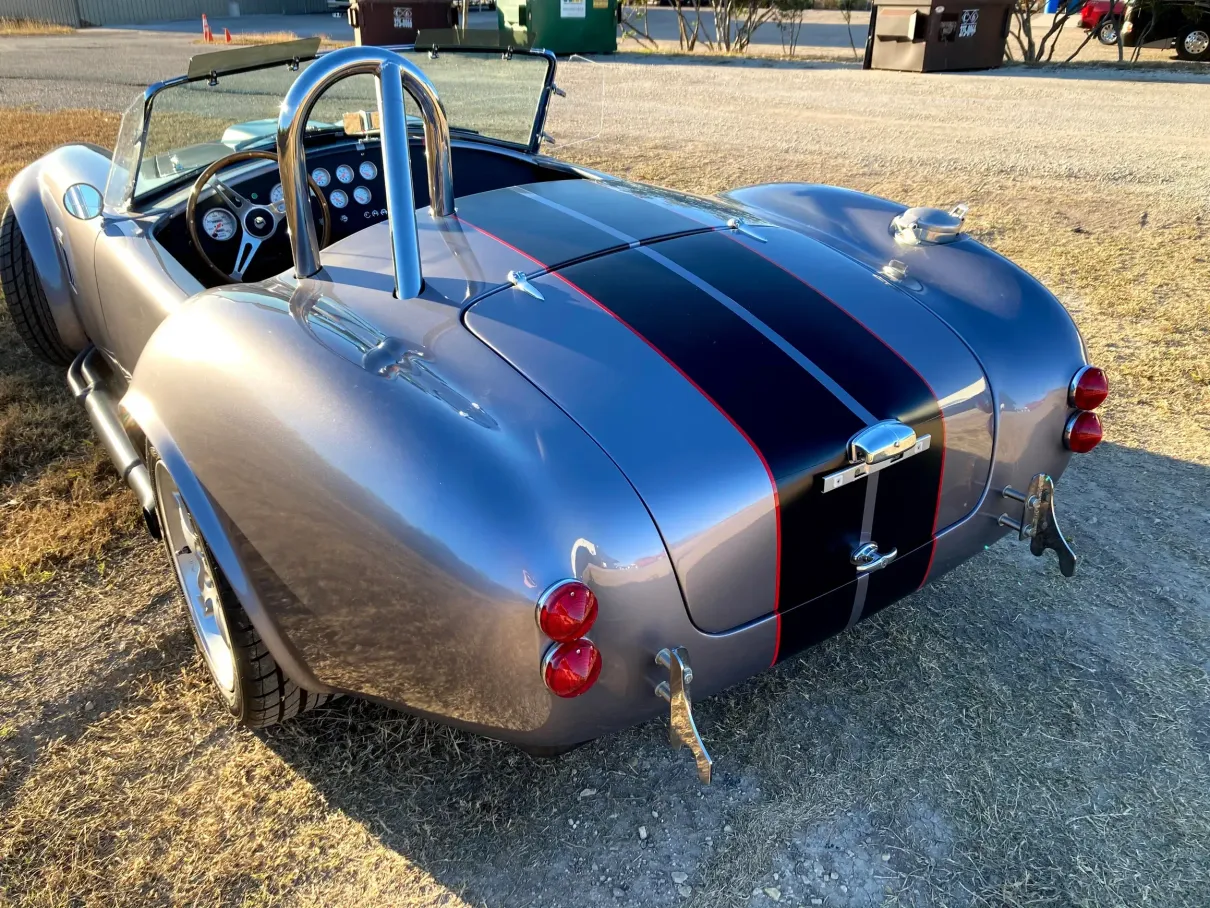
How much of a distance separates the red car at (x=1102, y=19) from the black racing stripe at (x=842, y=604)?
17793 millimetres

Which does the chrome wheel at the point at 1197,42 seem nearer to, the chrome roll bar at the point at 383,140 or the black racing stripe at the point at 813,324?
the black racing stripe at the point at 813,324

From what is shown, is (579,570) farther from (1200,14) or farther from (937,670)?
(1200,14)

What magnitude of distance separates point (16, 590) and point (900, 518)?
265cm

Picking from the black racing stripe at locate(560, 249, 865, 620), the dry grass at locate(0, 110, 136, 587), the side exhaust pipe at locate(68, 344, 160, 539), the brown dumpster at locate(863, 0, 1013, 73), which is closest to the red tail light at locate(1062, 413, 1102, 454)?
the black racing stripe at locate(560, 249, 865, 620)

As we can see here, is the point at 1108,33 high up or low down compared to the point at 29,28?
down

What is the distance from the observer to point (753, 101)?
11562 mm

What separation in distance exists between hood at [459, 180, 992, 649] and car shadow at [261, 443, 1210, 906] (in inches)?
17.4

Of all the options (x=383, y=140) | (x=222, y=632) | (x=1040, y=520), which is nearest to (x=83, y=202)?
(x=383, y=140)

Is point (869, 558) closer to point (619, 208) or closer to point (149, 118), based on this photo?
point (619, 208)

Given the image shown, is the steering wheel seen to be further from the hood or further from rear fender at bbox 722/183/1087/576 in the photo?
rear fender at bbox 722/183/1087/576

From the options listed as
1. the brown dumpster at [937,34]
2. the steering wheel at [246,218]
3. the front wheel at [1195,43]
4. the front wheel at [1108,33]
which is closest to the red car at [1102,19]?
the front wheel at [1108,33]

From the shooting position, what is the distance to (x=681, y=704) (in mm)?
1653

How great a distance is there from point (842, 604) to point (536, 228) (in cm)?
128

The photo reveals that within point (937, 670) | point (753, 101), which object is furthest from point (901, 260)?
point (753, 101)
